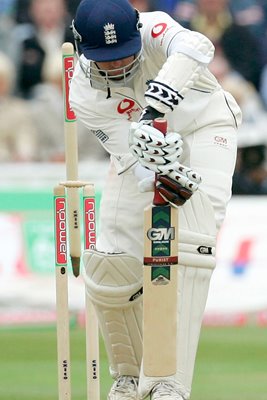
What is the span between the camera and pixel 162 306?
5.11 metres

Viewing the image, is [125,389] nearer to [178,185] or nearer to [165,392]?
[165,392]

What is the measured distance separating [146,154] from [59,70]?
6.48 meters

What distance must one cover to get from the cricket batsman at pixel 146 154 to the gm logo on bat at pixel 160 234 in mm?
109

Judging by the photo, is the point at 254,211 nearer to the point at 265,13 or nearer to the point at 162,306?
the point at 265,13

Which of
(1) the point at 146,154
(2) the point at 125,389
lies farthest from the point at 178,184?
(2) the point at 125,389

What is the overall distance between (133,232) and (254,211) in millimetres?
4884

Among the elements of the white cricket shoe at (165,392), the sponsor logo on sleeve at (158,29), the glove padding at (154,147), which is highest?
the sponsor logo on sleeve at (158,29)

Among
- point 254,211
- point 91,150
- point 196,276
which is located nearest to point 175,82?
point 196,276

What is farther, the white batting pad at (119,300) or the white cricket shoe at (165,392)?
the white batting pad at (119,300)

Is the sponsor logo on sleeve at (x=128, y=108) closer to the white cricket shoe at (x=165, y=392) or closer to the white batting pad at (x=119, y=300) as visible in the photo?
the white batting pad at (x=119, y=300)

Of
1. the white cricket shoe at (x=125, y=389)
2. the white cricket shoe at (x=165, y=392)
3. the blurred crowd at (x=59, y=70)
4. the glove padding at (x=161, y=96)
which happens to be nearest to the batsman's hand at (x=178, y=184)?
the glove padding at (x=161, y=96)

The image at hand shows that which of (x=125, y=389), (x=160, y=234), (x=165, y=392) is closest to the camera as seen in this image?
(x=160, y=234)

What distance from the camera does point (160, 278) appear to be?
5.09 metres

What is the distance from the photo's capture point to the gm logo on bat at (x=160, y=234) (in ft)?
16.6
